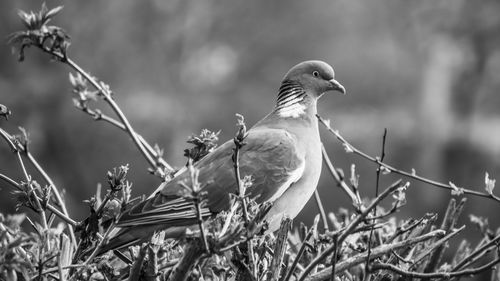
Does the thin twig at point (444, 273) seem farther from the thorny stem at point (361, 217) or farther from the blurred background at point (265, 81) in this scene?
the blurred background at point (265, 81)

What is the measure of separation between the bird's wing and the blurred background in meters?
6.33

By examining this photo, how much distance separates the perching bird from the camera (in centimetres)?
311

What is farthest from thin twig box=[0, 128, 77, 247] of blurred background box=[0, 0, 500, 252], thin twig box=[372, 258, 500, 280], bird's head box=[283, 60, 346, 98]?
blurred background box=[0, 0, 500, 252]

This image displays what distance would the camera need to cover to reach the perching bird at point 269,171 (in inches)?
122

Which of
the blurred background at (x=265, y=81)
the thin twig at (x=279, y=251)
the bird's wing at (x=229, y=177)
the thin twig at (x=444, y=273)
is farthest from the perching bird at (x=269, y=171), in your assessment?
the blurred background at (x=265, y=81)

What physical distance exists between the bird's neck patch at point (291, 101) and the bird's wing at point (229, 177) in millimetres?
244

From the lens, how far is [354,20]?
55.7ft

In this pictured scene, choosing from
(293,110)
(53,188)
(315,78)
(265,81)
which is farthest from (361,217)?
(265,81)

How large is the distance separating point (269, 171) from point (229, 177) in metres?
0.21

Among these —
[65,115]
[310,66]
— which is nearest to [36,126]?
[65,115]

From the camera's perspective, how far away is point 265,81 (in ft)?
53.2

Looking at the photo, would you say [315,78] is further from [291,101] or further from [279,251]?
[279,251]

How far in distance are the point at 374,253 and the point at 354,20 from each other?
15.3 m

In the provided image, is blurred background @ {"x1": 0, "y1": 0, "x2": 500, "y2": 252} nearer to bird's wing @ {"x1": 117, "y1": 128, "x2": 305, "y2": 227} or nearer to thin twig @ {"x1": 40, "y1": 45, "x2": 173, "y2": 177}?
→ bird's wing @ {"x1": 117, "y1": 128, "x2": 305, "y2": 227}
